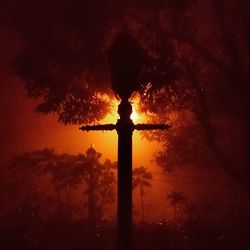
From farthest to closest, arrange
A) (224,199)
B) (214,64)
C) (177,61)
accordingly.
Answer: (224,199), (214,64), (177,61)

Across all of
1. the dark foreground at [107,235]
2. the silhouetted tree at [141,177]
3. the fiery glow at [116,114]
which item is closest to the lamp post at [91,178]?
the fiery glow at [116,114]

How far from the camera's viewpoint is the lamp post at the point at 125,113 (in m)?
3.29

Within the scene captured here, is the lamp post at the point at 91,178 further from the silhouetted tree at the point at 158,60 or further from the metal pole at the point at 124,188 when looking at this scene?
the metal pole at the point at 124,188

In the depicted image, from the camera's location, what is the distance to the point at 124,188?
3.29 m

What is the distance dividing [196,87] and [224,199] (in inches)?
255

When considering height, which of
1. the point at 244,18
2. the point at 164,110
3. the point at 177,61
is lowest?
the point at 164,110

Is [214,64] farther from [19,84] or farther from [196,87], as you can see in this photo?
[19,84]

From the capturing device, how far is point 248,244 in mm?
10406

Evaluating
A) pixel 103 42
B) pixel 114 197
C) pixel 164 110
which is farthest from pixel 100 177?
pixel 103 42

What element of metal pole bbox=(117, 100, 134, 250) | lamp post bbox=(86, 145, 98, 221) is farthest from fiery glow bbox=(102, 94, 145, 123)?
metal pole bbox=(117, 100, 134, 250)

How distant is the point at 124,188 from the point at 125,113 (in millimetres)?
542

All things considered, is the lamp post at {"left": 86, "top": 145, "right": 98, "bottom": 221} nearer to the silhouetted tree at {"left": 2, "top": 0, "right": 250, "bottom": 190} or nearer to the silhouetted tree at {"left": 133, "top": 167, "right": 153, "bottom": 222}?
the silhouetted tree at {"left": 133, "top": 167, "right": 153, "bottom": 222}

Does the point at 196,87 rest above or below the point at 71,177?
above

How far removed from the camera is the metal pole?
3279mm
